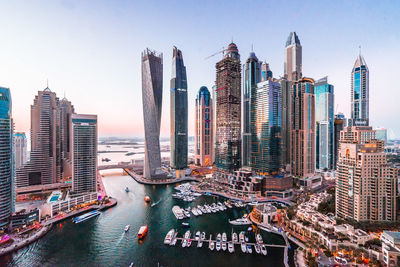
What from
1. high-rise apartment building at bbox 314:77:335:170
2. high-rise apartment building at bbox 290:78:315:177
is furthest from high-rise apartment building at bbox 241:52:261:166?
high-rise apartment building at bbox 314:77:335:170

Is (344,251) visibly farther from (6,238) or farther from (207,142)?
(207,142)

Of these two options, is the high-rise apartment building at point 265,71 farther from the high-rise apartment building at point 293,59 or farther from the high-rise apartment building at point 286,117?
the high-rise apartment building at point 286,117

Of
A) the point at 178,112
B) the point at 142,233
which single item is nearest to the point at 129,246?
the point at 142,233

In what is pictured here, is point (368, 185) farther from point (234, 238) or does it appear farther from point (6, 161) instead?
point (6, 161)

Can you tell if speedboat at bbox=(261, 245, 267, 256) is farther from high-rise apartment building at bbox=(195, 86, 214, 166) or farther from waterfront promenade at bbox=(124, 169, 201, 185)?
high-rise apartment building at bbox=(195, 86, 214, 166)

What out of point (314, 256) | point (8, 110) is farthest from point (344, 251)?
point (8, 110)
